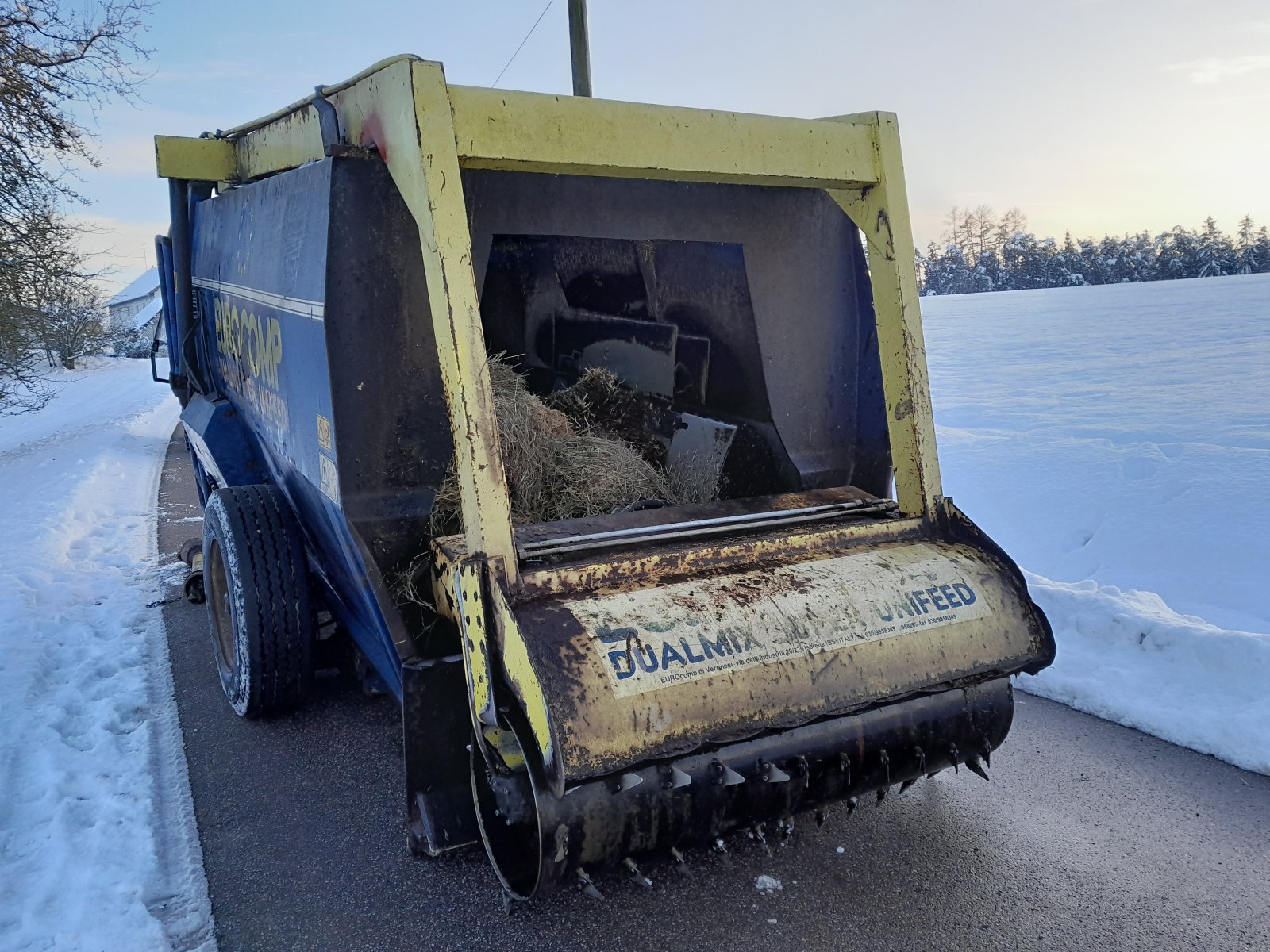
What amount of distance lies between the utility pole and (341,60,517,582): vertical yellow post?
21.7 feet

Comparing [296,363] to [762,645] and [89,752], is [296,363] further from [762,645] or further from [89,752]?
[762,645]

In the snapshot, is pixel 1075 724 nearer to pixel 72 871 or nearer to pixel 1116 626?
pixel 1116 626

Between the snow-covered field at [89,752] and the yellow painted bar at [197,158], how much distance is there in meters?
2.39

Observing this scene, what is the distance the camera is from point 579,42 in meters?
8.55

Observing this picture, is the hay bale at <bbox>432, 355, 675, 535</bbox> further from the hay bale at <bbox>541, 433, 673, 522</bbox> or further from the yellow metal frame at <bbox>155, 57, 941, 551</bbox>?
Result: the yellow metal frame at <bbox>155, 57, 941, 551</bbox>

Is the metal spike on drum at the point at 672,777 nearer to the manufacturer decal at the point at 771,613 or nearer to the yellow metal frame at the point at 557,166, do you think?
the manufacturer decal at the point at 771,613

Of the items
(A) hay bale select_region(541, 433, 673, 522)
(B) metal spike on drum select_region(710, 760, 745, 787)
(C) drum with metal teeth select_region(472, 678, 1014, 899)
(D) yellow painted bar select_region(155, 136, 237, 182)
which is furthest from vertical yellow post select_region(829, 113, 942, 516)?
(D) yellow painted bar select_region(155, 136, 237, 182)

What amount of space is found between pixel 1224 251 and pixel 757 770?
46391 mm

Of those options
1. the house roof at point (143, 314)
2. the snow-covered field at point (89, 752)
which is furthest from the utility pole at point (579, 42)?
the house roof at point (143, 314)

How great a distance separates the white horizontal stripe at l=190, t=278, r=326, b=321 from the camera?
2.95 metres

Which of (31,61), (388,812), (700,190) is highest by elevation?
(31,61)

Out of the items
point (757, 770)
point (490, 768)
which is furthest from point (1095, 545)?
point (490, 768)

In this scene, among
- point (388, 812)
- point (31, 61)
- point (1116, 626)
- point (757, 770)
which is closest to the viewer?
point (757, 770)

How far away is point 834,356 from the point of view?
12.4ft
